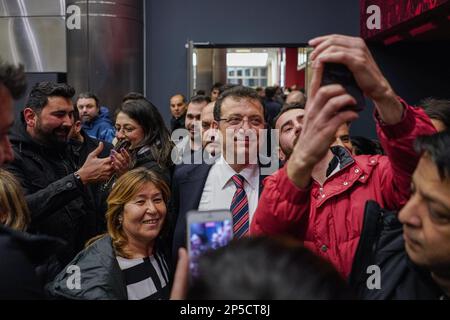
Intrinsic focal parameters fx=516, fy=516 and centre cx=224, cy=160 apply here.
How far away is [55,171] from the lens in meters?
2.76

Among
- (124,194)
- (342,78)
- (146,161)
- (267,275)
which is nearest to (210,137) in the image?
(146,161)

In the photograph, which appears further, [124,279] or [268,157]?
[268,157]

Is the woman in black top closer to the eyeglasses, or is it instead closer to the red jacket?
the eyeglasses

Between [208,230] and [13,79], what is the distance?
0.60 m

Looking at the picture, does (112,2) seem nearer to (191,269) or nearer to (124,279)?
(124,279)

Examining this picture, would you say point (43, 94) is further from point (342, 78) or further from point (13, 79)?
point (342, 78)

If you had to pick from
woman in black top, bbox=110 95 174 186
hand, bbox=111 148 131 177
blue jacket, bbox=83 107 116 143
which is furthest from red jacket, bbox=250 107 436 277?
blue jacket, bbox=83 107 116 143

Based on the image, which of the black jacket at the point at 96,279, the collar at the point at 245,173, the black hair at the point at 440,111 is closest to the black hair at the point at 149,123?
the collar at the point at 245,173

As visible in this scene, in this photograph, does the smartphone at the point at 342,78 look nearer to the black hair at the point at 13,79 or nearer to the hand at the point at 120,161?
the black hair at the point at 13,79

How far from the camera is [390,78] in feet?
25.0

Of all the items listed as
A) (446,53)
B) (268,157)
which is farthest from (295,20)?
(268,157)

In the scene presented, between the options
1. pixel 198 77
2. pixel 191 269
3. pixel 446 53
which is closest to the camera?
pixel 191 269
